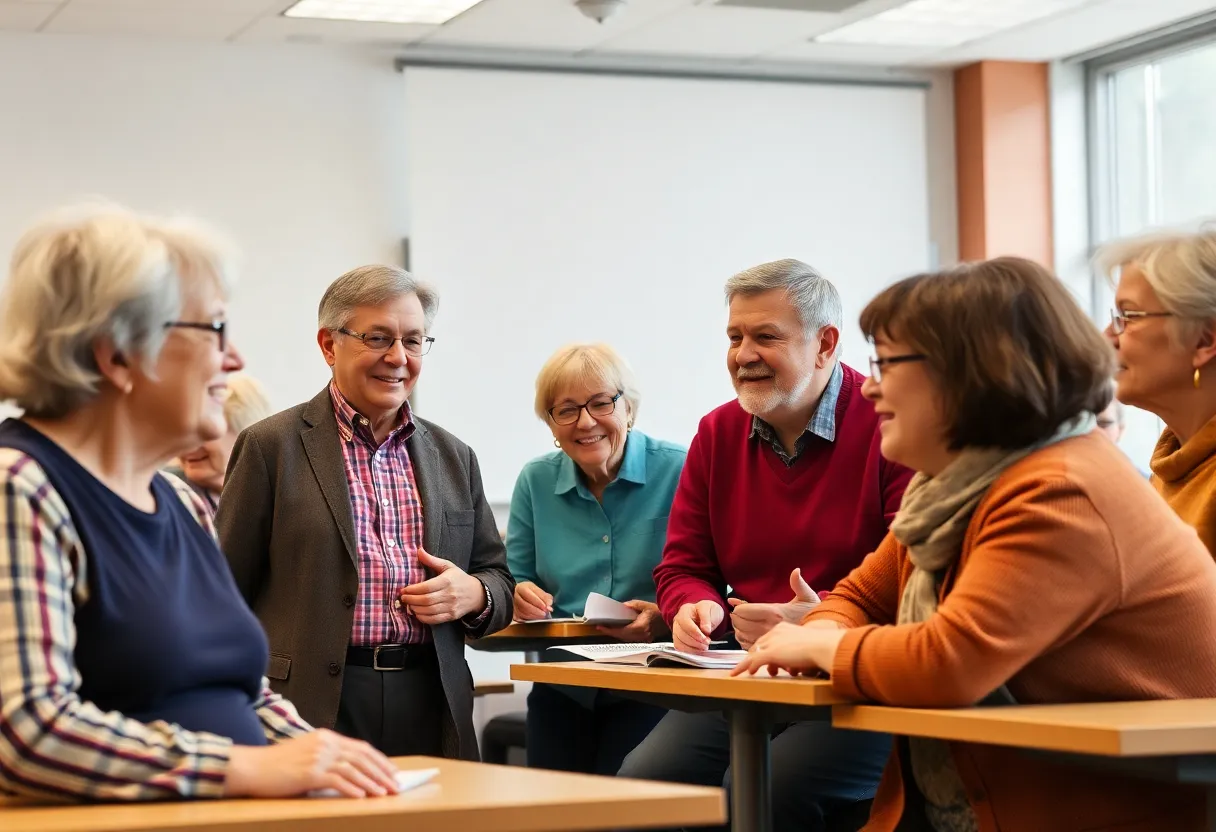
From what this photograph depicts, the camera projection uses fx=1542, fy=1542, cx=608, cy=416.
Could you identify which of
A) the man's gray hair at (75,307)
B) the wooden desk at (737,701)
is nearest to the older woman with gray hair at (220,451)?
the wooden desk at (737,701)

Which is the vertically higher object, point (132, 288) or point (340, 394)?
point (132, 288)

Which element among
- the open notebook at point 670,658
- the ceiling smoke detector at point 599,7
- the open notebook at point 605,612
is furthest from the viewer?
the ceiling smoke detector at point 599,7

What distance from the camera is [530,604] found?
394cm

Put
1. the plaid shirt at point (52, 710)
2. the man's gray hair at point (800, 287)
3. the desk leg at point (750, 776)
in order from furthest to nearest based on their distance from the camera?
the man's gray hair at point (800, 287) < the desk leg at point (750, 776) < the plaid shirt at point (52, 710)

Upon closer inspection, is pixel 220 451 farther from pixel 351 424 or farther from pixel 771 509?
pixel 771 509

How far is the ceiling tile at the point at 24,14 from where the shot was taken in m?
5.84

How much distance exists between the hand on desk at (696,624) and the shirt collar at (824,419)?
425 millimetres

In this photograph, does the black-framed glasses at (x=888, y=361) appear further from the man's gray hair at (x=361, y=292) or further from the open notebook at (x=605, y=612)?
the open notebook at (x=605, y=612)

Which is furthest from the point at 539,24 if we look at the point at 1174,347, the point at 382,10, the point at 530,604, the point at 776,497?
the point at 1174,347

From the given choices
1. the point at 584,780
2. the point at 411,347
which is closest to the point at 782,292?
the point at 411,347

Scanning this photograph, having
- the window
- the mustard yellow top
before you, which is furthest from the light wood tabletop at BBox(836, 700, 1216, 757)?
the window

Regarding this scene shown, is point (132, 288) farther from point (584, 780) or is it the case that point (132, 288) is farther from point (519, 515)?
point (519, 515)

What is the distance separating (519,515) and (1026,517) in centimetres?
238

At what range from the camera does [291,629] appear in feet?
10.2
